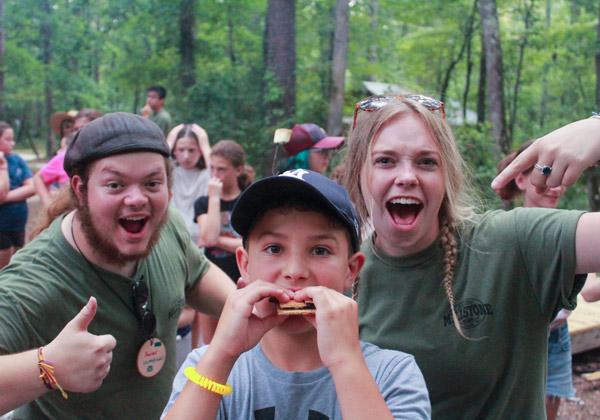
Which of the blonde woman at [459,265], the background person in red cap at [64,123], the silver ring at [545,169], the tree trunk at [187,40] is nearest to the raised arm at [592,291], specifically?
the blonde woman at [459,265]

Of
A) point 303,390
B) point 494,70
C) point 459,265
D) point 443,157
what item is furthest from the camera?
point 494,70

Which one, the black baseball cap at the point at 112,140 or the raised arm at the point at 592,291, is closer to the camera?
the black baseball cap at the point at 112,140

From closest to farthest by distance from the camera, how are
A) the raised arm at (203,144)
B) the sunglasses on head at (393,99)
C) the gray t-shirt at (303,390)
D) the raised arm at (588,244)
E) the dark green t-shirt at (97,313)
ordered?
the gray t-shirt at (303,390) → the raised arm at (588,244) → the dark green t-shirt at (97,313) → the sunglasses on head at (393,99) → the raised arm at (203,144)

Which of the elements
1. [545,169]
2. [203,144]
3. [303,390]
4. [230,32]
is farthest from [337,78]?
[303,390]

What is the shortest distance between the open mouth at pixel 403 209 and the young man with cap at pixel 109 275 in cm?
115

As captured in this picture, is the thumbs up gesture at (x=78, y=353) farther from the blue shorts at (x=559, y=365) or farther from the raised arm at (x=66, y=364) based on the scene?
the blue shorts at (x=559, y=365)

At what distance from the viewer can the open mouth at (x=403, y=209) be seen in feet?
7.37

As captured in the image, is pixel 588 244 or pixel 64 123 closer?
pixel 588 244

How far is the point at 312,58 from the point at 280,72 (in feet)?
14.2

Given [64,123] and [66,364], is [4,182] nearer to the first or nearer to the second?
[64,123]

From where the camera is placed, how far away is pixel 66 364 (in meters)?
1.91

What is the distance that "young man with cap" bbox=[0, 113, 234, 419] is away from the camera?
2309 mm

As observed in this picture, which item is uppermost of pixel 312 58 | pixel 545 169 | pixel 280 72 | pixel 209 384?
pixel 312 58

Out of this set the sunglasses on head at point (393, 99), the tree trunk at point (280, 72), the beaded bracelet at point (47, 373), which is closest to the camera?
the beaded bracelet at point (47, 373)
